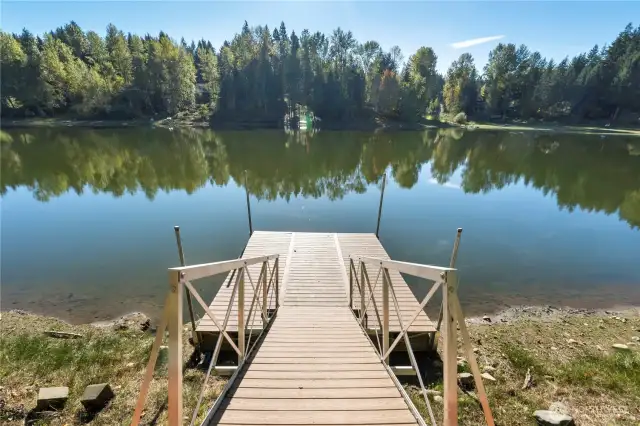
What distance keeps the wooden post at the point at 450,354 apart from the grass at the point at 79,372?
3.85 m

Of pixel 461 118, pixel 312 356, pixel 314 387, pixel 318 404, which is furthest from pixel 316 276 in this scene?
pixel 461 118

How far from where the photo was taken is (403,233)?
14641 mm

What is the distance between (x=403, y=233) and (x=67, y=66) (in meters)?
76.3

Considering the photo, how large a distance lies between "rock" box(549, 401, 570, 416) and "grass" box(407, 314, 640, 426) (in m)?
0.09

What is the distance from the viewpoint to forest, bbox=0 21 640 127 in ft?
207

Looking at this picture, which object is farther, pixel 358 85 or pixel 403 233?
pixel 358 85

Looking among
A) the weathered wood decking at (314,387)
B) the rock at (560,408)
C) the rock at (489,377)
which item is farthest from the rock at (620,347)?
the weathered wood decking at (314,387)

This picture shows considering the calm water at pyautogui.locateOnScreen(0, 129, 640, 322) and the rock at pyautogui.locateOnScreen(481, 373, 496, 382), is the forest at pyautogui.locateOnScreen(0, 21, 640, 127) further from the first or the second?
the rock at pyautogui.locateOnScreen(481, 373, 496, 382)

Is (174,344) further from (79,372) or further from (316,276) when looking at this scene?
(316,276)

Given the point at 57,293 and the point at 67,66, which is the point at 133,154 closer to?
the point at 57,293

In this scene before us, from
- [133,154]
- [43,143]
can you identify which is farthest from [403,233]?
[43,143]

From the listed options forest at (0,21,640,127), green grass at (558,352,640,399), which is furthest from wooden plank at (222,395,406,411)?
forest at (0,21,640,127)

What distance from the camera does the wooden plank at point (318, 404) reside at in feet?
10.9

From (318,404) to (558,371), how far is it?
511 cm
